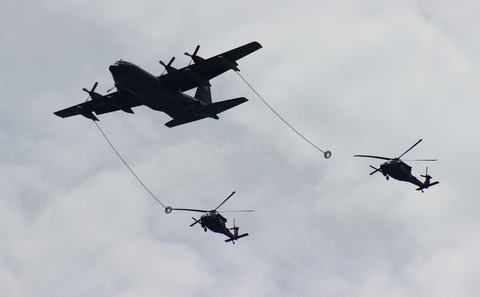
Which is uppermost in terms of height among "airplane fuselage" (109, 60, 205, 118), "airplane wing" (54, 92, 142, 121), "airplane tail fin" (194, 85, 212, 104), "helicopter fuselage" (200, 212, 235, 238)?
"airplane tail fin" (194, 85, 212, 104)

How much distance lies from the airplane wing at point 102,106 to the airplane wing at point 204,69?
17.5 ft

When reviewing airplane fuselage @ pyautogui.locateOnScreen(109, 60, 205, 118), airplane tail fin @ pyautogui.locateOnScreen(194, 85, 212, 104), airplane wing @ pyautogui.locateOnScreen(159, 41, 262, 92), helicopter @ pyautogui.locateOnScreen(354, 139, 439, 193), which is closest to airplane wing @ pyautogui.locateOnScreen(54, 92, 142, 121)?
airplane fuselage @ pyautogui.locateOnScreen(109, 60, 205, 118)

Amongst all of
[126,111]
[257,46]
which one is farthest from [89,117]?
[257,46]

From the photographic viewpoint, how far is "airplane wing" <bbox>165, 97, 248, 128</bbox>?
179 ft

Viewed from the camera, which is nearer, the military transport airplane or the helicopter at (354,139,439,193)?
the military transport airplane

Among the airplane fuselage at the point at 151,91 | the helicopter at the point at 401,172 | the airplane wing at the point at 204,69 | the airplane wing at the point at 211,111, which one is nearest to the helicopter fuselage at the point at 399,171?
the helicopter at the point at 401,172

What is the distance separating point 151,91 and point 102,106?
29.1 feet

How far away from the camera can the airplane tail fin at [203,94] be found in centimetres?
5972

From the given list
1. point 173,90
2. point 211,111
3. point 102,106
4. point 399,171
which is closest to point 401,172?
point 399,171

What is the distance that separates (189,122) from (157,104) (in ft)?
12.3

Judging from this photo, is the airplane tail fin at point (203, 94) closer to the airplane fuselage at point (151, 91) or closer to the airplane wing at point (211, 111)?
the airplane wing at point (211, 111)

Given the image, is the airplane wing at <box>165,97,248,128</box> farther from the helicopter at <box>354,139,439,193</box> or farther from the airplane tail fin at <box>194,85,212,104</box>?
the helicopter at <box>354,139,439,193</box>

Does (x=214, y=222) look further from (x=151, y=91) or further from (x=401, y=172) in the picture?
(x=401, y=172)

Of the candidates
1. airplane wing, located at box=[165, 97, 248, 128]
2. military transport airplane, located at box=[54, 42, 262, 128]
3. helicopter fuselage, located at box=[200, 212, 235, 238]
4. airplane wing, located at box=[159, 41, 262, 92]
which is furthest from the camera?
helicopter fuselage, located at box=[200, 212, 235, 238]
